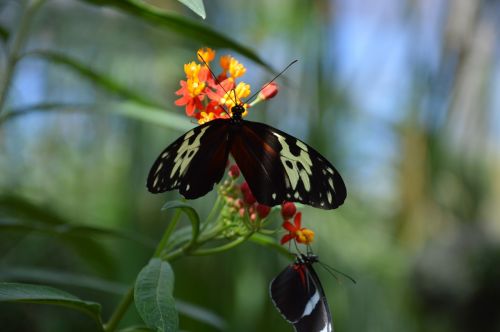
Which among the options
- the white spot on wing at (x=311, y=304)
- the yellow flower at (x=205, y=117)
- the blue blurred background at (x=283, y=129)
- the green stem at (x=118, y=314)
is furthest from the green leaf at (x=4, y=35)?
the white spot on wing at (x=311, y=304)

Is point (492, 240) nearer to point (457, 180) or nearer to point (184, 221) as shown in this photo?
point (457, 180)

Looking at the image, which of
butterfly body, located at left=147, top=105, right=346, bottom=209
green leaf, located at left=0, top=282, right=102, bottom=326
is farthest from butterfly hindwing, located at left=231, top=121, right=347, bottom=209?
green leaf, located at left=0, top=282, right=102, bottom=326

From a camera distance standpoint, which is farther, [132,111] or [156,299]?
[132,111]

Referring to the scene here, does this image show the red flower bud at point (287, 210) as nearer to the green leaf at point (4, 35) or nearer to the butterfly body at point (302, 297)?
the butterfly body at point (302, 297)

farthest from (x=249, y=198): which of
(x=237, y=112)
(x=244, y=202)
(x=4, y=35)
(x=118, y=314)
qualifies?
(x=4, y=35)

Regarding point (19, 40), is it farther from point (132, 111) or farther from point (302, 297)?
point (302, 297)

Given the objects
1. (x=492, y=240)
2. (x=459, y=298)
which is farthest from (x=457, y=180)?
(x=459, y=298)

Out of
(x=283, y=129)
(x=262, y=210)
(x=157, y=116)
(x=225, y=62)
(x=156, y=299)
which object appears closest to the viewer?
(x=156, y=299)

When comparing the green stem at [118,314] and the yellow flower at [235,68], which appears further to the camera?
the yellow flower at [235,68]

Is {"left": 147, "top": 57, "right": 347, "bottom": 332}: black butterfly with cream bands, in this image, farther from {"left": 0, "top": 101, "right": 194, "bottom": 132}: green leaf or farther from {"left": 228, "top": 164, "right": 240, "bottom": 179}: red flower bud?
{"left": 0, "top": 101, "right": 194, "bottom": 132}: green leaf
